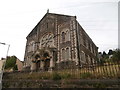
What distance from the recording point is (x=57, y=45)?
925 inches

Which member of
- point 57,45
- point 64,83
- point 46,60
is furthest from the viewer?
point 57,45

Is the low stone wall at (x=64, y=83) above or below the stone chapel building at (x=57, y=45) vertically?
below

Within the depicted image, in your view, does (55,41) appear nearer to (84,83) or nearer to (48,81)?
(48,81)

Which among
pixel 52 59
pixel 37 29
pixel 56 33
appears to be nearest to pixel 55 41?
pixel 56 33

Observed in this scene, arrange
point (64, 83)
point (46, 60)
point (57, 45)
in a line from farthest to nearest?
point (57, 45)
point (46, 60)
point (64, 83)

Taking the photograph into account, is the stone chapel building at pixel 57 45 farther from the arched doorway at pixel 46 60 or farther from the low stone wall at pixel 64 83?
the low stone wall at pixel 64 83

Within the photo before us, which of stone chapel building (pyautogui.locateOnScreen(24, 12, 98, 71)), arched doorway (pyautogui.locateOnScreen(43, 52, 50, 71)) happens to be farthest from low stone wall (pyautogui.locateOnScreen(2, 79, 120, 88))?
arched doorway (pyautogui.locateOnScreen(43, 52, 50, 71))

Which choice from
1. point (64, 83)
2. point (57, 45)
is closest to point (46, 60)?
point (57, 45)

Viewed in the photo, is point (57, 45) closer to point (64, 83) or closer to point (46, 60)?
point (46, 60)

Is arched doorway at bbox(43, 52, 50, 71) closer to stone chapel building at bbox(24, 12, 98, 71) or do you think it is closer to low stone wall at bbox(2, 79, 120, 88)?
stone chapel building at bbox(24, 12, 98, 71)

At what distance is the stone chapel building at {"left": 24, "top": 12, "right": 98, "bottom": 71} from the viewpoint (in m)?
20.4

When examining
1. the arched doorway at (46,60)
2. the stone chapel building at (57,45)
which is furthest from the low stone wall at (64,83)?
the arched doorway at (46,60)

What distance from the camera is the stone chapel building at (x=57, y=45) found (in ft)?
66.9

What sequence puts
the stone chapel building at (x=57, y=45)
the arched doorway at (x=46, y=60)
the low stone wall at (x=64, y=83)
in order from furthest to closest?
the arched doorway at (x=46, y=60) < the stone chapel building at (x=57, y=45) < the low stone wall at (x=64, y=83)
